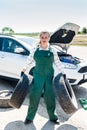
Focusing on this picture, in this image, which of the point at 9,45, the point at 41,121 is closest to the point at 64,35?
the point at 9,45

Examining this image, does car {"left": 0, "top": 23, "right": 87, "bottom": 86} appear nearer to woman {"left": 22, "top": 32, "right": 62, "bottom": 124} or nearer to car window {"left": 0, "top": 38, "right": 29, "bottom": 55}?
car window {"left": 0, "top": 38, "right": 29, "bottom": 55}

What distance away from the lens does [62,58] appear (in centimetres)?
879

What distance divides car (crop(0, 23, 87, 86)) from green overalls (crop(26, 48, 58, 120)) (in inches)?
94.3

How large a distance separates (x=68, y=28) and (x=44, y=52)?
11.1ft

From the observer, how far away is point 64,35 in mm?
9430

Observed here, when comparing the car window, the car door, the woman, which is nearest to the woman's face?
the woman

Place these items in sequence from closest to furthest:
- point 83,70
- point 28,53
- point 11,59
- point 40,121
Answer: point 40,121 < point 83,70 < point 28,53 < point 11,59

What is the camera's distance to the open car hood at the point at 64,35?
29.4 ft

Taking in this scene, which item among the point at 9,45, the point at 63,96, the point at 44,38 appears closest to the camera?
the point at 44,38

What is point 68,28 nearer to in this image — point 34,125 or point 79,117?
point 79,117

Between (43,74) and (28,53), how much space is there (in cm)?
317

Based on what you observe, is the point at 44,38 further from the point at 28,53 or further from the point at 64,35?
the point at 64,35

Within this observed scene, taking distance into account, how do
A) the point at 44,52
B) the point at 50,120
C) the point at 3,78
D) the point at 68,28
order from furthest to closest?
the point at 3,78
the point at 68,28
the point at 50,120
the point at 44,52

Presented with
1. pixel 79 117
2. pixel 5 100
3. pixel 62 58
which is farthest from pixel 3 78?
pixel 79 117
